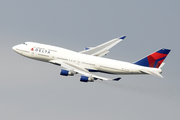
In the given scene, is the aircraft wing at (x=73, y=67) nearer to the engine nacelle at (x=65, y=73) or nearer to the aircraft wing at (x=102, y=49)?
the engine nacelle at (x=65, y=73)

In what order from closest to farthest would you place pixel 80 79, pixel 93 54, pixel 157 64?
pixel 80 79
pixel 157 64
pixel 93 54

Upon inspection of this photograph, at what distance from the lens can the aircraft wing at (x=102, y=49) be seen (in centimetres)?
13150

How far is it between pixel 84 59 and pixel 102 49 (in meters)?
11.1

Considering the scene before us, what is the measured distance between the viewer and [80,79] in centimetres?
11581

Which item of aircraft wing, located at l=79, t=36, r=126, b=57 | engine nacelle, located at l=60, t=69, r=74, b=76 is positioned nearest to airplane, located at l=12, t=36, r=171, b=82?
engine nacelle, located at l=60, t=69, r=74, b=76

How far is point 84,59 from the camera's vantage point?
405 ft

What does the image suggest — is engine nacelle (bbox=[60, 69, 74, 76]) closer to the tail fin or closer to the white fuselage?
the white fuselage

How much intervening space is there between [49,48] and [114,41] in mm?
20871

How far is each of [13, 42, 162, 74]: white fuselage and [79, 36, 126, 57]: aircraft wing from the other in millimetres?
7284

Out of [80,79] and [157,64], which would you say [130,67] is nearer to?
[157,64]

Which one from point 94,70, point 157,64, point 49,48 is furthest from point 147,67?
point 49,48

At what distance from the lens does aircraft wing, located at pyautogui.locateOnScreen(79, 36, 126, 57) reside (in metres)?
132

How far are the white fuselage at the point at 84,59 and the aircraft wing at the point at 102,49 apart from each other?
7.28 meters

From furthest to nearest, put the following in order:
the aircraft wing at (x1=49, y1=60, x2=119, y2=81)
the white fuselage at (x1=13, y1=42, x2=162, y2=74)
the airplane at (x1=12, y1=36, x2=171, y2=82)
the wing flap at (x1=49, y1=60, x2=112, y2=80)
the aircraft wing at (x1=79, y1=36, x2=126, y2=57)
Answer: the aircraft wing at (x1=79, y1=36, x2=126, y2=57), the white fuselage at (x1=13, y1=42, x2=162, y2=74), the airplane at (x1=12, y1=36, x2=171, y2=82), the aircraft wing at (x1=49, y1=60, x2=119, y2=81), the wing flap at (x1=49, y1=60, x2=112, y2=80)
